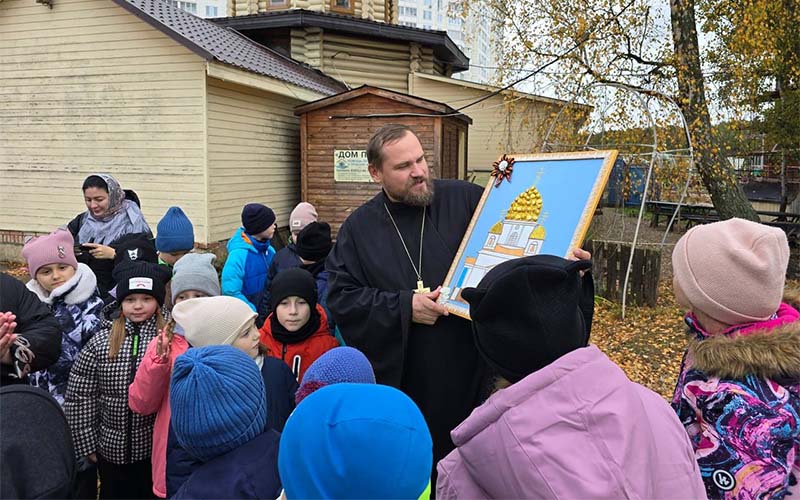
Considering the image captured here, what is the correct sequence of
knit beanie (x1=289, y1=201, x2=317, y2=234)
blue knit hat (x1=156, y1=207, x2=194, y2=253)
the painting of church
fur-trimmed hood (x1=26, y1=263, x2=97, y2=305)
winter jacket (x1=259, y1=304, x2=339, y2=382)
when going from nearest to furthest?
the painting of church → fur-trimmed hood (x1=26, y1=263, x2=97, y2=305) → winter jacket (x1=259, y1=304, x2=339, y2=382) → blue knit hat (x1=156, y1=207, x2=194, y2=253) → knit beanie (x1=289, y1=201, x2=317, y2=234)

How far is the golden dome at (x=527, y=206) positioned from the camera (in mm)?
2385

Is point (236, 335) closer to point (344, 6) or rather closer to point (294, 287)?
point (294, 287)

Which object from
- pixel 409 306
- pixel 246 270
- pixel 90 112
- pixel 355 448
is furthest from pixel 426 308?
pixel 90 112

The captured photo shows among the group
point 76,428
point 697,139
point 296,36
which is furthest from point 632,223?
point 76,428

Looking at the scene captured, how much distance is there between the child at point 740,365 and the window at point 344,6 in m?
16.0

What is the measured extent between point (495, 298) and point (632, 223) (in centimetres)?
1801

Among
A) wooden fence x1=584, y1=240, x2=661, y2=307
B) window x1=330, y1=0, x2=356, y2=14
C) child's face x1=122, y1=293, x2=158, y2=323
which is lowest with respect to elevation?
wooden fence x1=584, y1=240, x2=661, y2=307

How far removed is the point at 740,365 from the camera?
61.9 inches

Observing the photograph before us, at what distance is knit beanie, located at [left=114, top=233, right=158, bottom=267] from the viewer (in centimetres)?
384

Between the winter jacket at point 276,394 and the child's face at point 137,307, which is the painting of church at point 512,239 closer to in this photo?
the winter jacket at point 276,394

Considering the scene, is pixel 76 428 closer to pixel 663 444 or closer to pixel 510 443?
pixel 510 443

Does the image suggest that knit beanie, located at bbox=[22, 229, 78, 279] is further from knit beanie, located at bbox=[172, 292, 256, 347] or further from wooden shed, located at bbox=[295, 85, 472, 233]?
wooden shed, located at bbox=[295, 85, 472, 233]

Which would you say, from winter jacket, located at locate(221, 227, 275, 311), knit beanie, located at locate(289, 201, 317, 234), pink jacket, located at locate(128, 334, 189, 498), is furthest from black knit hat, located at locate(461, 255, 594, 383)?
knit beanie, located at locate(289, 201, 317, 234)

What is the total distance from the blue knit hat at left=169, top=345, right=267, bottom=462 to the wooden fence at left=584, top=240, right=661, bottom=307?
6.99 m
